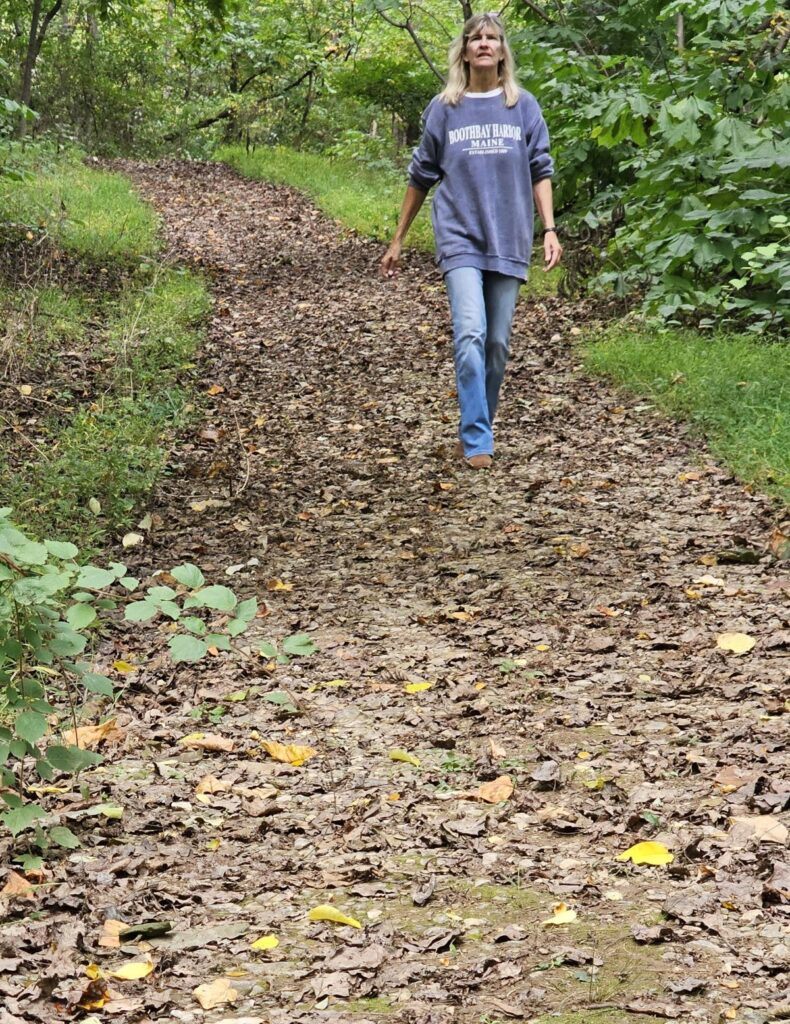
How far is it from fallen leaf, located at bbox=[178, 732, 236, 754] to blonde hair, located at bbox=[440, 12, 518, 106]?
3.39m

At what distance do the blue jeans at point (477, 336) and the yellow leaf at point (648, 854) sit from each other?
3.21 m

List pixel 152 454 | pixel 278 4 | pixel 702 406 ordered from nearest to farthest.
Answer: pixel 152 454 < pixel 702 406 < pixel 278 4

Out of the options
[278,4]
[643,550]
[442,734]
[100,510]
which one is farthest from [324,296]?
[278,4]

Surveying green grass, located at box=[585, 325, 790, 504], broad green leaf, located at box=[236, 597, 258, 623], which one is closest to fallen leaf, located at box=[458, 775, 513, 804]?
broad green leaf, located at box=[236, 597, 258, 623]

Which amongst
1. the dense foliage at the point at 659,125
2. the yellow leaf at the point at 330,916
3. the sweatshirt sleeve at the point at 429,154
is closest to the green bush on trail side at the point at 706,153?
the dense foliage at the point at 659,125

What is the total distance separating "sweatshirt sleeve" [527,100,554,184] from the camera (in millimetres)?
5348

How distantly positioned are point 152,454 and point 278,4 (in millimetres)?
20152

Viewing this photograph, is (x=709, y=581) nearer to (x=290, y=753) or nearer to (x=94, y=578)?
(x=290, y=753)

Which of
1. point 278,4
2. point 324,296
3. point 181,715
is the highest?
point 278,4

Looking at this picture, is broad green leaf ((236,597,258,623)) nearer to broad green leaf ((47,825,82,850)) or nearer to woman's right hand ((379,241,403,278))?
broad green leaf ((47,825,82,850))

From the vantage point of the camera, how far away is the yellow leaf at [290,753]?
3.15 meters

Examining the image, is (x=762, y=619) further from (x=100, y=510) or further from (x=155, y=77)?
(x=155, y=77)

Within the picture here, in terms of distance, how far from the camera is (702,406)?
21.4ft

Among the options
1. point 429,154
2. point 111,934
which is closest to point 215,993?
point 111,934
